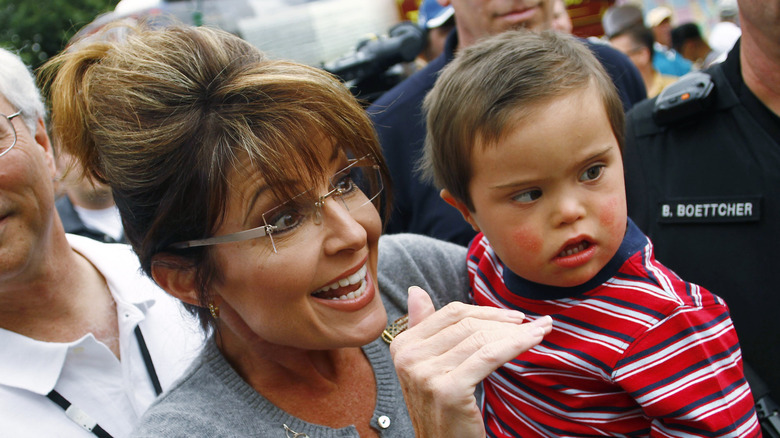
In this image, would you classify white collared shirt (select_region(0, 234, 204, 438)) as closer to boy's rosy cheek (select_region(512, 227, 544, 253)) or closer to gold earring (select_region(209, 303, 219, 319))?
gold earring (select_region(209, 303, 219, 319))

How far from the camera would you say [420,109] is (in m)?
2.98

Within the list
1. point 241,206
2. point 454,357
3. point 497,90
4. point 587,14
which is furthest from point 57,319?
point 587,14

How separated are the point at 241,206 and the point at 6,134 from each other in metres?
1.08

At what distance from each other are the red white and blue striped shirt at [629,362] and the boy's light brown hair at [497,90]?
39 centimetres

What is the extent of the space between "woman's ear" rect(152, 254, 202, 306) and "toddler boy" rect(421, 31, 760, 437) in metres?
0.84

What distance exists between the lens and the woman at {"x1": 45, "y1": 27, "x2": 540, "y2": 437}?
67.0 inches

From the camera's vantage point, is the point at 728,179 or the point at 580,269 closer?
the point at 580,269

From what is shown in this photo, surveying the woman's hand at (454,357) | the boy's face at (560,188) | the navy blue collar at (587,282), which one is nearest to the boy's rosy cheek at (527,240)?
the boy's face at (560,188)

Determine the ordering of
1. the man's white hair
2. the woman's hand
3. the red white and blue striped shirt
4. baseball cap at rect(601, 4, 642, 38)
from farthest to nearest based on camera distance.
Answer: baseball cap at rect(601, 4, 642, 38)
the man's white hair
the red white and blue striped shirt
the woman's hand

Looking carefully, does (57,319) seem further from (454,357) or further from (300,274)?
(454,357)

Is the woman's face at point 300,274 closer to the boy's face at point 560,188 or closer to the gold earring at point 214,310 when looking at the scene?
the gold earring at point 214,310

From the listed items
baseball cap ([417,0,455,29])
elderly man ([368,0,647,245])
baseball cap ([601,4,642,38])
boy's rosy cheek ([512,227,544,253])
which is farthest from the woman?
baseball cap ([601,4,642,38])

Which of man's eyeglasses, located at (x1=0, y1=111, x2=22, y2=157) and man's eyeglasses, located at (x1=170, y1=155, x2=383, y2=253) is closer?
man's eyeglasses, located at (x1=170, y1=155, x2=383, y2=253)

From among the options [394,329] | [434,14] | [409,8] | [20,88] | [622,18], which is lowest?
[409,8]
